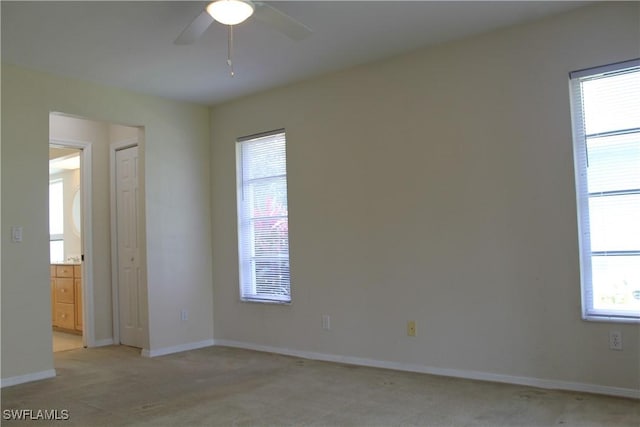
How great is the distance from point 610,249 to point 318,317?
2.42 m

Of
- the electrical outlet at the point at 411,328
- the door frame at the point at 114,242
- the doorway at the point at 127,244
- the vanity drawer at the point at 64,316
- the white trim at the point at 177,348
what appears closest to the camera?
the electrical outlet at the point at 411,328

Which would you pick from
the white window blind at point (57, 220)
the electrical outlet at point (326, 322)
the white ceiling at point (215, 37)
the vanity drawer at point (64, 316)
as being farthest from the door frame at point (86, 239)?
the white window blind at point (57, 220)

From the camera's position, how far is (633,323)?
3189mm

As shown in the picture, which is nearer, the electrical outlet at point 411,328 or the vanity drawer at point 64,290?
the electrical outlet at point 411,328

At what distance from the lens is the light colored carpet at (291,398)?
9.91 feet

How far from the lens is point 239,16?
2.83 metres

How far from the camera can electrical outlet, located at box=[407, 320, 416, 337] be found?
4105mm

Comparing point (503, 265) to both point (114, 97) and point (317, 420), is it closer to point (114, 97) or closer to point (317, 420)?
point (317, 420)

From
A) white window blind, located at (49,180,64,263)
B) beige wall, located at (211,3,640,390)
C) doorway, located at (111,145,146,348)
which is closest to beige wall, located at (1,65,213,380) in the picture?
doorway, located at (111,145,146,348)

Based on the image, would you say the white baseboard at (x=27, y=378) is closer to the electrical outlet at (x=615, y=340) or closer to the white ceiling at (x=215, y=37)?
the white ceiling at (x=215, y=37)

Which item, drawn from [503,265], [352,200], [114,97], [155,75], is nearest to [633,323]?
[503,265]

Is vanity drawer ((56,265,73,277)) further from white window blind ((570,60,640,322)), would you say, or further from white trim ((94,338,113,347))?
white window blind ((570,60,640,322))

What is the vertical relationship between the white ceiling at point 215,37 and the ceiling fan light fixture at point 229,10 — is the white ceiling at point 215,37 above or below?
above

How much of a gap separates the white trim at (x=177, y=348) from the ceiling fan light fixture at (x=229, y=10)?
3396 mm
